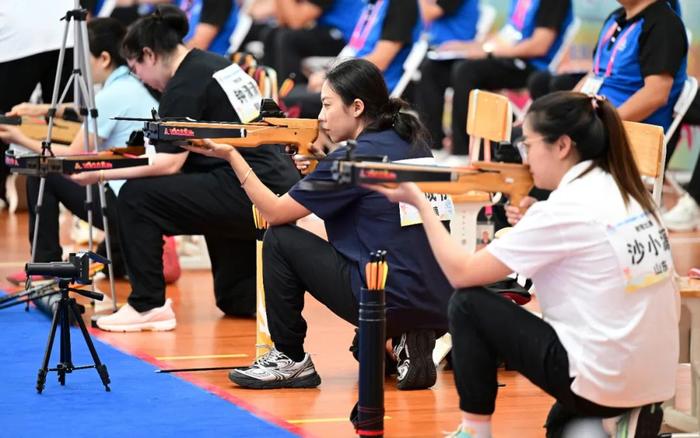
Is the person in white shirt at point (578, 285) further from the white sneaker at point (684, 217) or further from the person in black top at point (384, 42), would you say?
the person in black top at point (384, 42)

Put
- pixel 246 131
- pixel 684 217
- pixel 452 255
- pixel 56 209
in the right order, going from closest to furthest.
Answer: pixel 452 255 → pixel 246 131 → pixel 56 209 → pixel 684 217

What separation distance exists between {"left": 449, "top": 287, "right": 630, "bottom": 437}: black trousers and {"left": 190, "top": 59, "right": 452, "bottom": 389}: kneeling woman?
0.88 meters

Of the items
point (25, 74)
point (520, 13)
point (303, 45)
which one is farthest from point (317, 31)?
point (25, 74)

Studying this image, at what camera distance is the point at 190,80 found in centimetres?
503

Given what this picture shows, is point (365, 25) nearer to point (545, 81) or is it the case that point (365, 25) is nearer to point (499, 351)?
point (545, 81)

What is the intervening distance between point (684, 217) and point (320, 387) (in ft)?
14.7

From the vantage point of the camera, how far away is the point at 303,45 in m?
9.71

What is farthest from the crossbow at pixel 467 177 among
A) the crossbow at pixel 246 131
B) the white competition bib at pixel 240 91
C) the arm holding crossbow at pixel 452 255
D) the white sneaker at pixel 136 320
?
the white sneaker at pixel 136 320

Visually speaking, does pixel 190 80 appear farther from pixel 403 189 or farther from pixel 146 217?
pixel 403 189

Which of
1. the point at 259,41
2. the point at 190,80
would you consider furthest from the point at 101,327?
the point at 259,41

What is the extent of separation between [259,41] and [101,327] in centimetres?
651

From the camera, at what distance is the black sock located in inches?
165

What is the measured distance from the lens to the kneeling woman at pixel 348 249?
158 inches

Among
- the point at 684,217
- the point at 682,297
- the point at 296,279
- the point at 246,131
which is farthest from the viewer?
the point at 684,217
